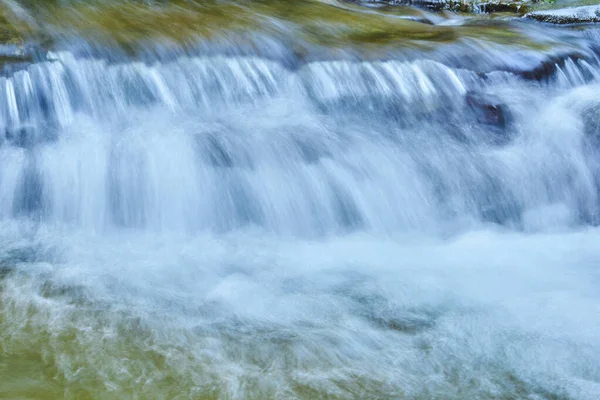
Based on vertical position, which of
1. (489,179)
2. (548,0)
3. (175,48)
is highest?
(548,0)

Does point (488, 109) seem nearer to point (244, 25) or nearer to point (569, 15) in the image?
point (244, 25)

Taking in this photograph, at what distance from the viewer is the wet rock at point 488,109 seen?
6.55 m

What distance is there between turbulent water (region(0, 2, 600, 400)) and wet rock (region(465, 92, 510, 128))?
0.03 m

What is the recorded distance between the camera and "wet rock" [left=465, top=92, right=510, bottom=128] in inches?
258

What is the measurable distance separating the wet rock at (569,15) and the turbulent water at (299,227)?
43.1 inches

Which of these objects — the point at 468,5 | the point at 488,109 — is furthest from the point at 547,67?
the point at 468,5

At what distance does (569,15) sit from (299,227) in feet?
18.9

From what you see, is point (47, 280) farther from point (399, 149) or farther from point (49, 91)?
point (399, 149)

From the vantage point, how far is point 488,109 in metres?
6.62

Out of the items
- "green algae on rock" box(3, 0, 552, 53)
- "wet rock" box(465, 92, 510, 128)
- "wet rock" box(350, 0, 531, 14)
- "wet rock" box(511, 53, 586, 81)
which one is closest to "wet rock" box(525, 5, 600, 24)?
"wet rock" box(350, 0, 531, 14)

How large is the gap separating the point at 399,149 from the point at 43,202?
3089mm

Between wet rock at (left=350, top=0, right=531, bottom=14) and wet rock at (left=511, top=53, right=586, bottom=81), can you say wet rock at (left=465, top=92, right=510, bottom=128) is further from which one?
wet rock at (left=350, top=0, right=531, bottom=14)

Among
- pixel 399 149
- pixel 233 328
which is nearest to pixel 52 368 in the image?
pixel 233 328

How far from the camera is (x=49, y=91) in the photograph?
19.2 feet
